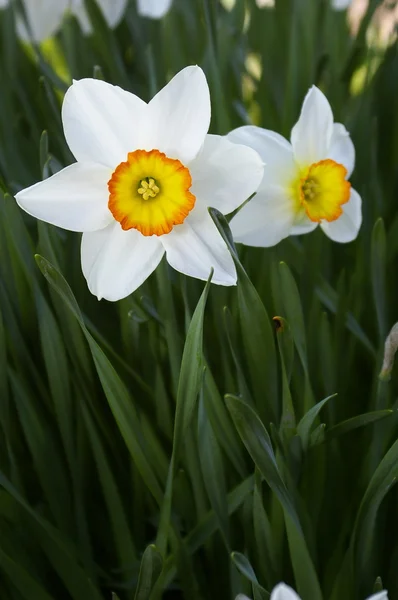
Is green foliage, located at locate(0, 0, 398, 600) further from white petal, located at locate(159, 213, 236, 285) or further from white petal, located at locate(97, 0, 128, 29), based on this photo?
white petal, located at locate(97, 0, 128, 29)

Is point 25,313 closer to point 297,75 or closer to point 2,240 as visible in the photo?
point 2,240

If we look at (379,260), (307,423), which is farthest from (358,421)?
(379,260)

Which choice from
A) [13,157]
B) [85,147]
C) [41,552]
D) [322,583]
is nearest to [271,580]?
[322,583]

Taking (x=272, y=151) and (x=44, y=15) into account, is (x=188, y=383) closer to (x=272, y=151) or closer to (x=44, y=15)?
(x=272, y=151)

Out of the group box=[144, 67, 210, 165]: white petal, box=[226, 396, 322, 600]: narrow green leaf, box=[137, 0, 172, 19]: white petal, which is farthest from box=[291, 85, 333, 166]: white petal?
box=[137, 0, 172, 19]: white petal

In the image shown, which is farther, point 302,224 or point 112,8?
point 112,8

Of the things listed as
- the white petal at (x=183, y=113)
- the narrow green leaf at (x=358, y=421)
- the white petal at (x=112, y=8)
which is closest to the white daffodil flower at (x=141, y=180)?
the white petal at (x=183, y=113)

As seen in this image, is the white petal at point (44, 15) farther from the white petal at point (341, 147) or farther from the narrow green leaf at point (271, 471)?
the narrow green leaf at point (271, 471)
